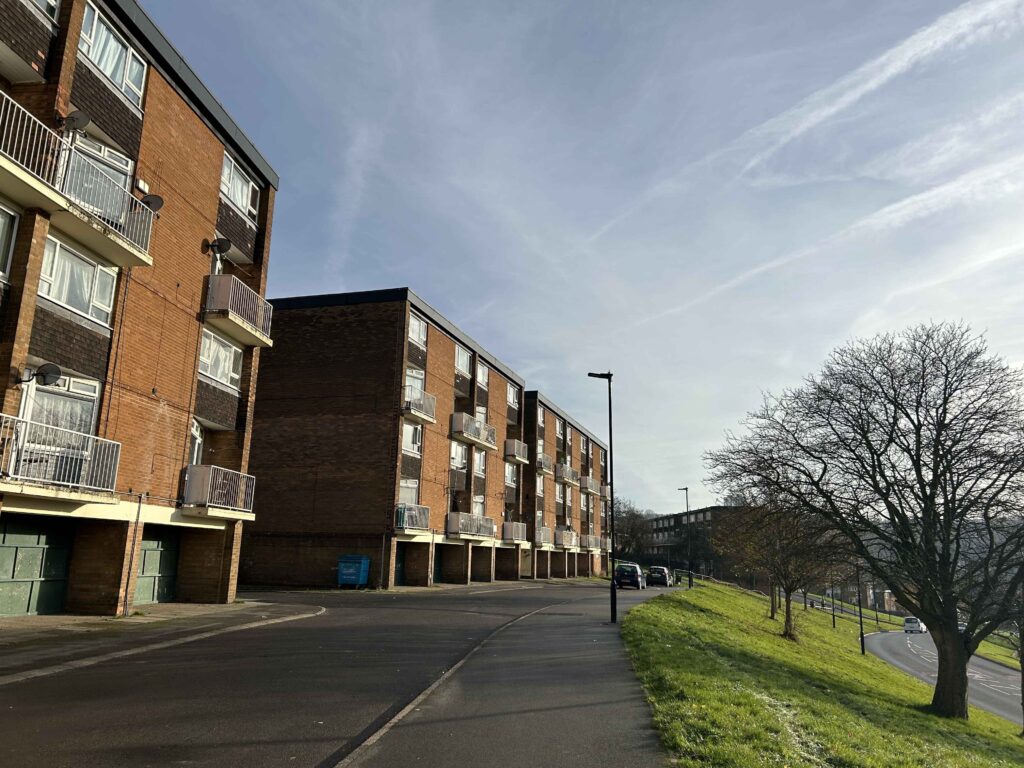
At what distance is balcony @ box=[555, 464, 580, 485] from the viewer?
58.5 meters

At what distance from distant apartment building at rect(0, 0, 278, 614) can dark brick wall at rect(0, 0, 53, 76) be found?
1.3 inches

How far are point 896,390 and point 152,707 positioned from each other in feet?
63.8

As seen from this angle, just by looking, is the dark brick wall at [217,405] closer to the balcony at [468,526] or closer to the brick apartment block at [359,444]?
the brick apartment block at [359,444]

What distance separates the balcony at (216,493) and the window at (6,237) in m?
7.09

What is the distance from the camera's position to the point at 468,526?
37156 mm

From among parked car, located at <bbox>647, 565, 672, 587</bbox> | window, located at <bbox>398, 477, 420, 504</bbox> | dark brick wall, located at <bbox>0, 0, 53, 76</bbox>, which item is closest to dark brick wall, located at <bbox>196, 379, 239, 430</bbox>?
dark brick wall, located at <bbox>0, 0, 53, 76</bbox>

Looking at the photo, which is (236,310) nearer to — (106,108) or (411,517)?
(106,108)

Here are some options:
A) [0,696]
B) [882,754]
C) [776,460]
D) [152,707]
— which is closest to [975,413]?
[776,460]

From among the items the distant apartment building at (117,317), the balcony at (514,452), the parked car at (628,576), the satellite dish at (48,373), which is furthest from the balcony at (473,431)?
the satellite dish at (48,373)

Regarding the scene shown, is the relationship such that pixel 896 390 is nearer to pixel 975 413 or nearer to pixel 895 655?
pixel 975 413

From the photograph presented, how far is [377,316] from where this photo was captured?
32.0m

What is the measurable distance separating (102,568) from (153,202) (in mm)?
8395

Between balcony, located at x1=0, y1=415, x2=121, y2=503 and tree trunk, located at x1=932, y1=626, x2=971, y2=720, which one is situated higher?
balcony, located at x1=0, y1=415, x2=121, y2=503

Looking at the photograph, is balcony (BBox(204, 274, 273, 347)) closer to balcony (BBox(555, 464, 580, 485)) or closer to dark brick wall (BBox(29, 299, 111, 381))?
dark brick wall (BBox(29, 299, 111, 381))
